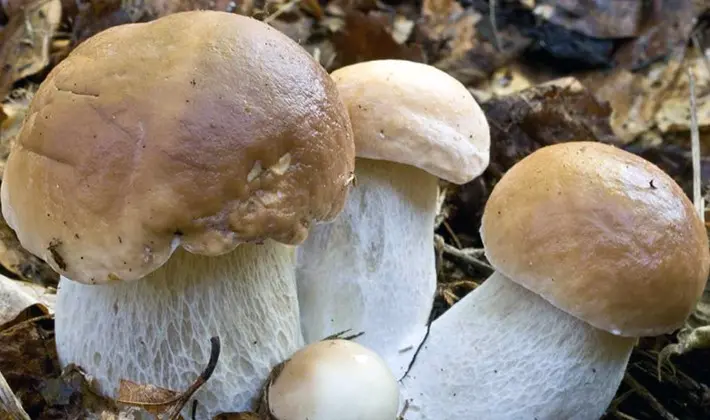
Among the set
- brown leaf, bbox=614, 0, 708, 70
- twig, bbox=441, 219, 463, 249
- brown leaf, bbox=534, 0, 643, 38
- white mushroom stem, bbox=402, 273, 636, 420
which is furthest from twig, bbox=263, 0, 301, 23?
white mushroom stem, bbox=402, 273, 636, 420

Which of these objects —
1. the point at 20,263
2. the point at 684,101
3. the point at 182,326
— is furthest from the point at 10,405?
the point at 684,101

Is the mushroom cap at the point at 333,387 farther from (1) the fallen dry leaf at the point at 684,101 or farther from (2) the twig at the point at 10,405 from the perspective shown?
(1) the fallen dry leaf at the point at 684,101

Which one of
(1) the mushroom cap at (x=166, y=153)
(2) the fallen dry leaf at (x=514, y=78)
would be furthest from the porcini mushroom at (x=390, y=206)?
(2) the fallen dry leaf at (x=514, y=78)

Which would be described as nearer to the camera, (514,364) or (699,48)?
(514,364)

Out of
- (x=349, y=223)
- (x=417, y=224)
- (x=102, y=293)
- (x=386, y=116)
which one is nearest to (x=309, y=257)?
(x=349, y=223)

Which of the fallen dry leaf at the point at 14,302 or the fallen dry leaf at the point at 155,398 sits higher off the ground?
the fallen dry leaf at the point at 155,398

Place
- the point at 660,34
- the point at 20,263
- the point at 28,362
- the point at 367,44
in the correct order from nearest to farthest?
the point at 28,362 < the point at 20,263 < the point at 367,44 < the point at 660,34

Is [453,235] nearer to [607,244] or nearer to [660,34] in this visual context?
[607,244]
